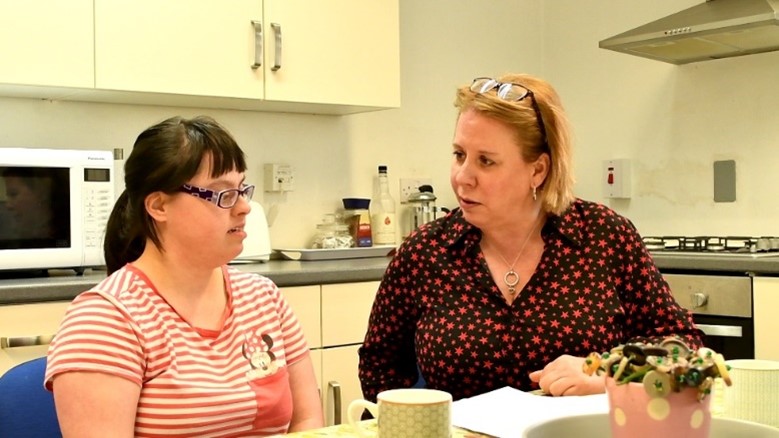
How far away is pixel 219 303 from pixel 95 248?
1220 mm

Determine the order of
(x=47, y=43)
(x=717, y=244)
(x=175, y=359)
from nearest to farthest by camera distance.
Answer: (x=175, y=359) → (x=47, y=43) → (x=717, y=244)

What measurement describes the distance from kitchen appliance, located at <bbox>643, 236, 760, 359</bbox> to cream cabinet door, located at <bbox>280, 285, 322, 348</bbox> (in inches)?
42.0

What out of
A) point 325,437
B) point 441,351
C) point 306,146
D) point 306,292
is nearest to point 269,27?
point 306,146

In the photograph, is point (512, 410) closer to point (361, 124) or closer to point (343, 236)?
point (343, 236)

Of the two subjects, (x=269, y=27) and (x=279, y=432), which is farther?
(x=269, y=27)

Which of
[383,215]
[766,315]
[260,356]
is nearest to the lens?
[260,356]

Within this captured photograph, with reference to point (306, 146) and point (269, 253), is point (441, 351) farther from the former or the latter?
point (306, 146)

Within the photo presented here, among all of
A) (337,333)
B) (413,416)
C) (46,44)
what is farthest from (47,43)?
(413,416)

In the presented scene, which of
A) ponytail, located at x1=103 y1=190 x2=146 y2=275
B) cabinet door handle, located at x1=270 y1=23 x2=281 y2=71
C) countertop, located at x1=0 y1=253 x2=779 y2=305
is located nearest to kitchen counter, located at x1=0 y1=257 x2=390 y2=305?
countertop, located at x1=0 y1=253 x2=779 y2=305

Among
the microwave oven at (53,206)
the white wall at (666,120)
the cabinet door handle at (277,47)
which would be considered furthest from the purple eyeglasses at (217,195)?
the white wall at (666,120)

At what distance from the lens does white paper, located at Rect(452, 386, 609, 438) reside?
3.57 ft

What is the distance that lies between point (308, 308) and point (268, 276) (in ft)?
0.55

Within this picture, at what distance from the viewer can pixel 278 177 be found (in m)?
3.10

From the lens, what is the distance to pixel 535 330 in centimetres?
150
